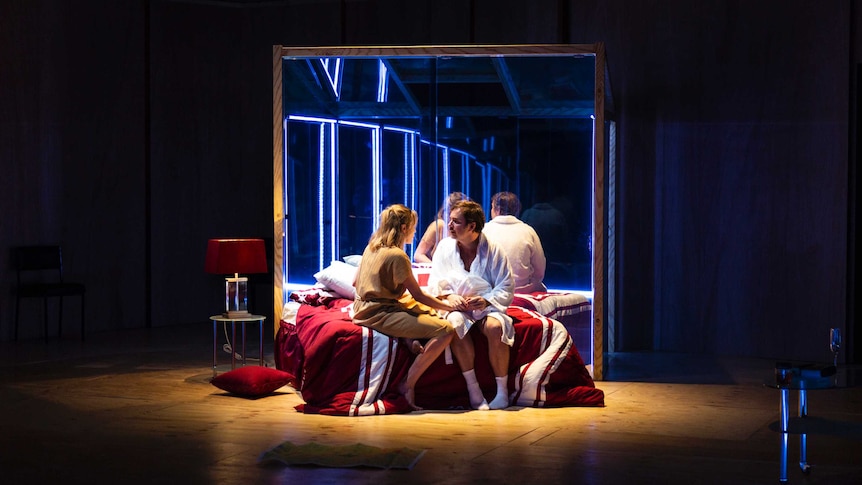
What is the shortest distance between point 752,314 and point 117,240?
216 inches

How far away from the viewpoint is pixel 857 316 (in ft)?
26.4

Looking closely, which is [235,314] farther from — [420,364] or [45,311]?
[45,311]

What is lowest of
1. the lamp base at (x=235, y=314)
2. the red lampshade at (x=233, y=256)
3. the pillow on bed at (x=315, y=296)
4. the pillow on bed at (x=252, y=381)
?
the pillow on bed at (x=252, y=381)

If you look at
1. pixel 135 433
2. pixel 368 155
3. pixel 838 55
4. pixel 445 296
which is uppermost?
pixel 838 55

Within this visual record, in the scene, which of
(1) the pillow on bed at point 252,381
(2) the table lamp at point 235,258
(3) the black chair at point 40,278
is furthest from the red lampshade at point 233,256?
(3) the black chair at point 40,278

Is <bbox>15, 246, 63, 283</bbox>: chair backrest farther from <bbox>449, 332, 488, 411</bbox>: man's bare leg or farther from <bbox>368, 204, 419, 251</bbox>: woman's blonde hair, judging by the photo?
<bbox>449, 332, 488, 411</bbox>: man's bare leg

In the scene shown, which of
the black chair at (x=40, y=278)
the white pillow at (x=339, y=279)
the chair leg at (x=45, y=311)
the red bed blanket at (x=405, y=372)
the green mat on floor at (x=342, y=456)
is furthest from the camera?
the chair leg at (x=45, y=311)

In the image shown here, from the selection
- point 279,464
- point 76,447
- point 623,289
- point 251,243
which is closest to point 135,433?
point 76,447

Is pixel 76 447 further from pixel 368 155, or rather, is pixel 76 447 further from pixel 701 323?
pixel 701 323

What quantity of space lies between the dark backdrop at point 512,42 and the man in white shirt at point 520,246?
109cm

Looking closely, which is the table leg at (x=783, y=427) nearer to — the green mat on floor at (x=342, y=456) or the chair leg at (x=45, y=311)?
the green mat on floor at (x=342, y=456)

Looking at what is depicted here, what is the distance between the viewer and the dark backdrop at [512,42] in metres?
8.17

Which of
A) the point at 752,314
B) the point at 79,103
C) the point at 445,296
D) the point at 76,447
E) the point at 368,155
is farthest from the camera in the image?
the point at 79,103

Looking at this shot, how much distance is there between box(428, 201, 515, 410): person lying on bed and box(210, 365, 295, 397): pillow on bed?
3.41ft
